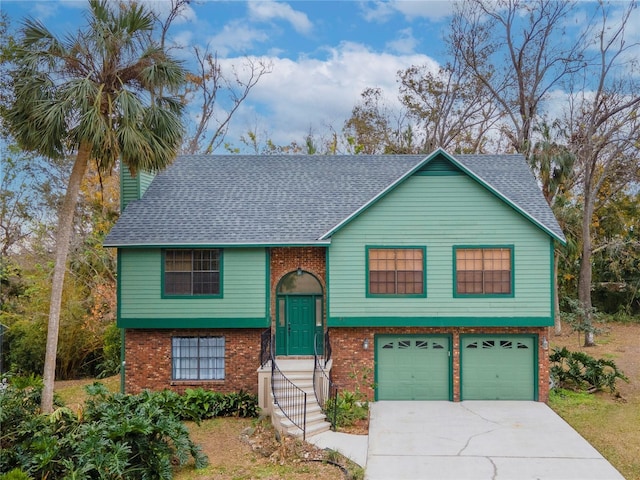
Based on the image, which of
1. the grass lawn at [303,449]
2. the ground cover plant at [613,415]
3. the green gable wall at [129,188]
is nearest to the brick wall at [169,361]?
the grass lawn at [303,449]

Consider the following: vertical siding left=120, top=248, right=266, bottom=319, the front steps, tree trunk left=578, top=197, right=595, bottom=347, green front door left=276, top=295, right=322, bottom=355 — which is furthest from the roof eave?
tree trunk left=578, top=197, right=595, bottom=347

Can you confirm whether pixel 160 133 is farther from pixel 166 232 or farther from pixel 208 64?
pixel 208 64

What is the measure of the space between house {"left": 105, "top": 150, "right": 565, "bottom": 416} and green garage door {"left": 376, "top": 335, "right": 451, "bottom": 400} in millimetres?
29

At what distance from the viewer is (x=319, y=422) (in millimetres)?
13000

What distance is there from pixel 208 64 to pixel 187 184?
15.0 metres

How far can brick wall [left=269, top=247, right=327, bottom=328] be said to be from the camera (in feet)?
51.9

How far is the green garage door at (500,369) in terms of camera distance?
15.5 metres

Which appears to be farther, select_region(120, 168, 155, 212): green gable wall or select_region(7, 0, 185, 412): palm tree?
select_region(120, 168, 155, 212): green gable wall

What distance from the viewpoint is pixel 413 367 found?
15.6m

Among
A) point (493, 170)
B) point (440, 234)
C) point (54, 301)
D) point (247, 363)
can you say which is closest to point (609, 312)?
point (493, 170)

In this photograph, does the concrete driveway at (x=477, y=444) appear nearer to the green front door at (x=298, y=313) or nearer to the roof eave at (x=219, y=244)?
the green front door at (x=298, y=313)

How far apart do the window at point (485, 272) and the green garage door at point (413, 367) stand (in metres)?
1.68

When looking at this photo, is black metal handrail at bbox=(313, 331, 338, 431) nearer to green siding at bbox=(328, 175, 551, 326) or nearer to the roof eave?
green siding at bbox=(328, 175, 551, 326)

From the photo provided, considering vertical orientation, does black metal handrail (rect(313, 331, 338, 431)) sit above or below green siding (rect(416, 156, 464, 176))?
below
